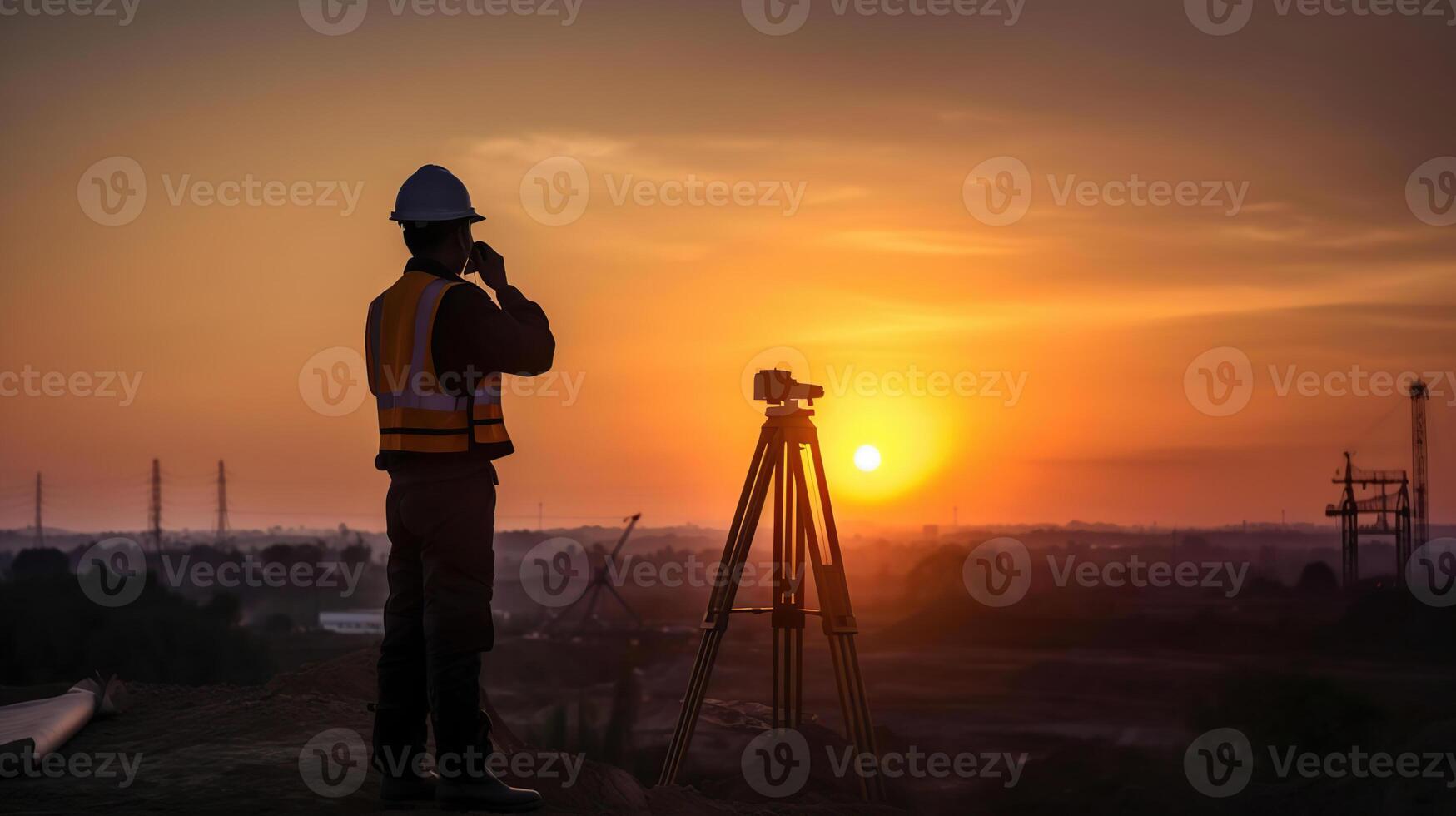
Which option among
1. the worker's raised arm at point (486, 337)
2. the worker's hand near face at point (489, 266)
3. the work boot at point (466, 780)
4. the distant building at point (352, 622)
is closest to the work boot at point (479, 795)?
the work boot at point (466, 780)

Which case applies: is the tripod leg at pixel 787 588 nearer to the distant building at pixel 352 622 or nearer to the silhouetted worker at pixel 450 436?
the silhouetted worker at pixel 450 436

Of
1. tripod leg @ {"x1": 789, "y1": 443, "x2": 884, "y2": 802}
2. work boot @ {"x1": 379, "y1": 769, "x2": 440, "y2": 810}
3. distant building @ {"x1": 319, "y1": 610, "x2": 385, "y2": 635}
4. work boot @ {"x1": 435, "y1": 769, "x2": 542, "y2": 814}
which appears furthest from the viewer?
distant building @ {"x1": 319, "y1": 610, "x2": 385, "y2": 635}

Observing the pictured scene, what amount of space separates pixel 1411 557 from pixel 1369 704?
2653cm

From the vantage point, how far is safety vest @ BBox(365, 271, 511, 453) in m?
6.22

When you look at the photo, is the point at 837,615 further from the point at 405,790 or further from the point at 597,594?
the point at 597,594

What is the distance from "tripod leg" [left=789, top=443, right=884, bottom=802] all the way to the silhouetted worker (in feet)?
15.5

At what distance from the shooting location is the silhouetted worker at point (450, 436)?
6223mm

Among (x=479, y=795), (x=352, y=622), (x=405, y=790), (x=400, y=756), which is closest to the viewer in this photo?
(x=479, y=795)

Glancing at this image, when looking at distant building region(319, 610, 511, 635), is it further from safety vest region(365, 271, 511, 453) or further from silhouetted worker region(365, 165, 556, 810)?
safety vest region(365, 271, 511, 453)

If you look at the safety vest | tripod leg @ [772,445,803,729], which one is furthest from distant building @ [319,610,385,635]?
the safety vest

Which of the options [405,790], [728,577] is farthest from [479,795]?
[728,577]

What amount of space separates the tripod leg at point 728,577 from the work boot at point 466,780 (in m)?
4.55

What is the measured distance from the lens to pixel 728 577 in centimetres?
1084

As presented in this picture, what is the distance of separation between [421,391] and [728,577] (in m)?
5.02
